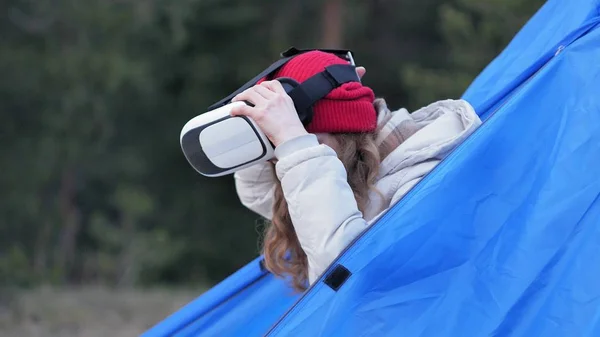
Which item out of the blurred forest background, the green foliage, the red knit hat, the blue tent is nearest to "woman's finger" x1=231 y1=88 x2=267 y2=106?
the red knit hat

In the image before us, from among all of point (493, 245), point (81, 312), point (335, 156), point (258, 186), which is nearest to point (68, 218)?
point (81, 312)

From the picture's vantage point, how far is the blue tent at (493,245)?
173 cm

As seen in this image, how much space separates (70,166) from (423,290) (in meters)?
Result: 10.0

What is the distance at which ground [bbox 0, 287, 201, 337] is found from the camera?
6.44 m

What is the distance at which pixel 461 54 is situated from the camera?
9.76 meters

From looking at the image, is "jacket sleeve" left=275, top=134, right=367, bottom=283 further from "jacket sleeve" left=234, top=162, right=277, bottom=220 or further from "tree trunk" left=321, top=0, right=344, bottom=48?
"tree trunk" left=321, top=0, right=344, bottom=48

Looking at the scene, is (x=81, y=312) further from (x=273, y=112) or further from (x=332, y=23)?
(x=332, y=23)

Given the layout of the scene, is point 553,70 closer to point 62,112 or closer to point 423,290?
point 423,290

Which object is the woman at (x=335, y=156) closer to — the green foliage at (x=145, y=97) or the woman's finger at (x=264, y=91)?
the woman's finger at (x=264, y=91)

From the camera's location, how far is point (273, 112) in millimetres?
1871

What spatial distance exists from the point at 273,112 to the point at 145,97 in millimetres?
10597

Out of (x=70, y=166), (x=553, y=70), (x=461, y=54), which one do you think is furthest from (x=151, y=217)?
(x=553, y=70)

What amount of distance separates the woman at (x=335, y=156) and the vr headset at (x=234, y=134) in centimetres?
2

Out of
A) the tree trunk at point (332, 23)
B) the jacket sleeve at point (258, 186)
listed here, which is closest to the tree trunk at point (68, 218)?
the tree trunk at point (332, 23)
